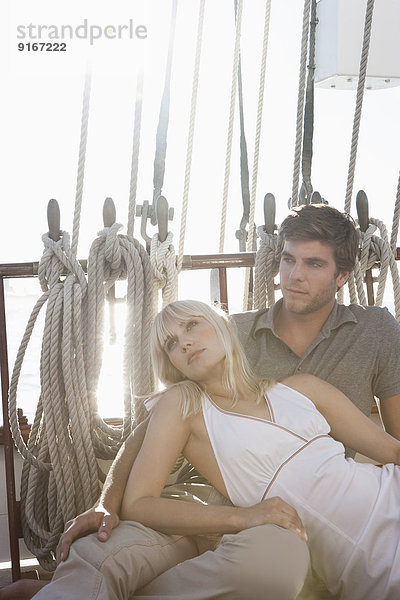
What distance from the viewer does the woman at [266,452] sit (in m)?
1.58

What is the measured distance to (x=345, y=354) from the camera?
6.71 ft

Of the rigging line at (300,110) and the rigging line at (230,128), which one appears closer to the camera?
the rigging line at (300,110)

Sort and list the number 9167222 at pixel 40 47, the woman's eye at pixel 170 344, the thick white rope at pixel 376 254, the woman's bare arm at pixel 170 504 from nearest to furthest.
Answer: the woman's bare arm at pixel 170 504, the woman's eye at pixel 170 344, the thick white rope at pixel 376 254, the number 9167222 at pixel 40 47

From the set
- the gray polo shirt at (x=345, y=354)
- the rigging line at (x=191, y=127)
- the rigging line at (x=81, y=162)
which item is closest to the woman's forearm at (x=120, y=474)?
the gray polo shirt at (x=345, y=354)

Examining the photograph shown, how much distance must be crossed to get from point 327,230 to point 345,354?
347 millimetres

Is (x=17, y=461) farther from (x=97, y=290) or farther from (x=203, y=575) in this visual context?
(x=203, y=575)

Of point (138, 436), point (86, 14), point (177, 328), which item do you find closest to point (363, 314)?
point (177, 328)

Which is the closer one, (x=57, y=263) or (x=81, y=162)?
(x=57, y=263)

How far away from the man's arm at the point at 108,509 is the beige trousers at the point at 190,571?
33mm

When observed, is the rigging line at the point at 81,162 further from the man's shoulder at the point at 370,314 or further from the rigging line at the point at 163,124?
the man's shoulder at the point at 370,314

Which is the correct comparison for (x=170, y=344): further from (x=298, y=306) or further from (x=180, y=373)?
(x=298, y=306)

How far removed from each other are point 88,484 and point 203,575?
2.43 ft

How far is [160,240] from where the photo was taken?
230 centimetres

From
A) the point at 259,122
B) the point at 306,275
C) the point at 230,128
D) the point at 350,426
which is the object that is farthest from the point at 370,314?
the point at 230,128
